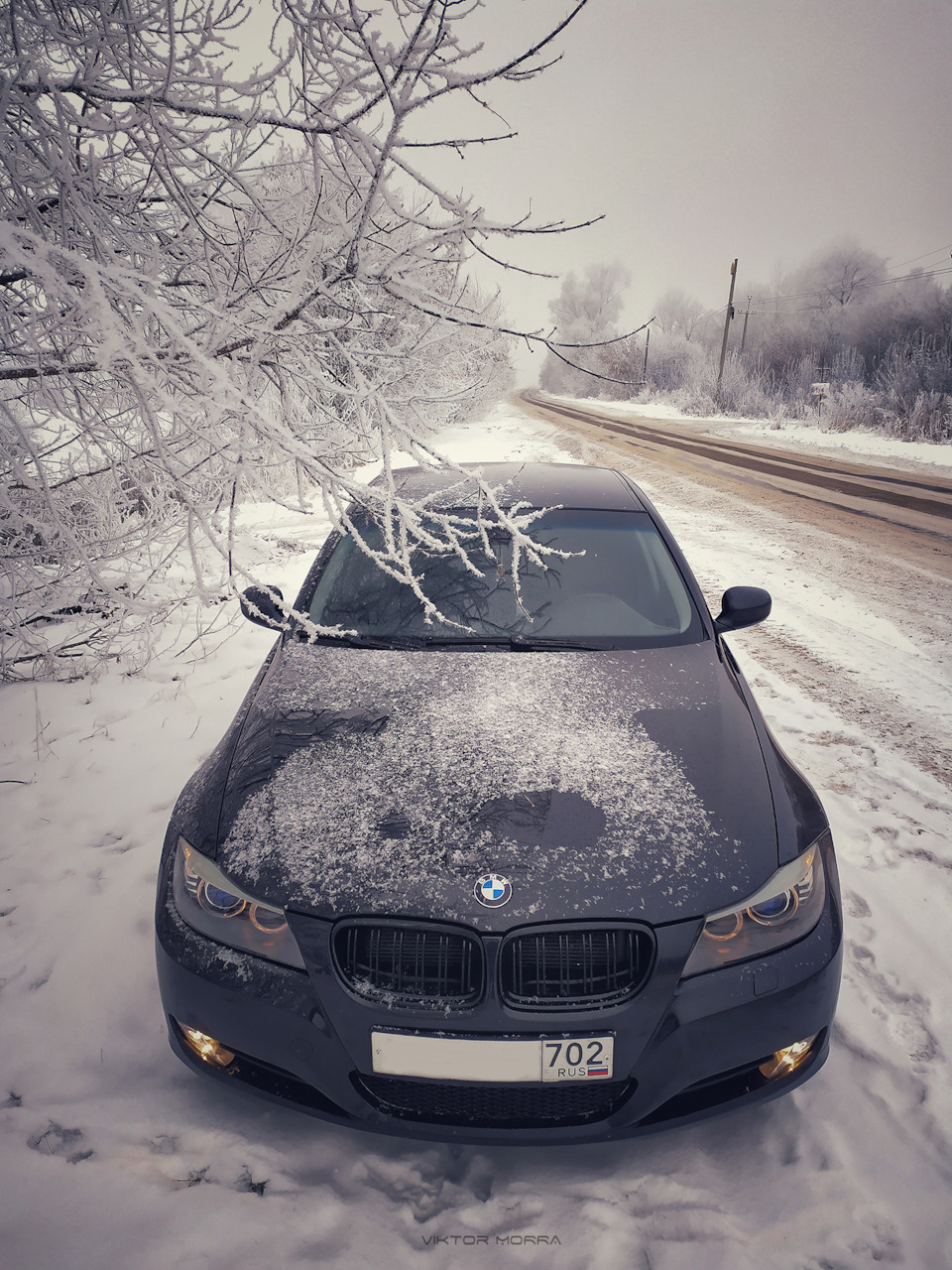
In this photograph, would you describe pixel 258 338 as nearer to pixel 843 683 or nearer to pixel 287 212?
pixel 287 212

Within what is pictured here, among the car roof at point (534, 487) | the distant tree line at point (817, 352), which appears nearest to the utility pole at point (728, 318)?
the distant tree line at point (817, 352)

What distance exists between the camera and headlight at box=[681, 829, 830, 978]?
1407 millimetres

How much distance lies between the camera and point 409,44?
1.43m

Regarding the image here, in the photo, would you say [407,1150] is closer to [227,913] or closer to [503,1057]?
[503,1057]

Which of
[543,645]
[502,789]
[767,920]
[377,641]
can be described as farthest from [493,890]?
[377,641]

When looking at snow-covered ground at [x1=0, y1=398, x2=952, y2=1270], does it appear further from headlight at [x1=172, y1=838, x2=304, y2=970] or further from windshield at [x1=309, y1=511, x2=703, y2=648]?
windshield at [x1=309, y1=511, x2=703, y2=648]

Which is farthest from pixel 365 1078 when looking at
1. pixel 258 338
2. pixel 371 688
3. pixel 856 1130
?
pixel 258 338

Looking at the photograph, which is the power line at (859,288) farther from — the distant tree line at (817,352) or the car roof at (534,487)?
the car roof at (534,487)

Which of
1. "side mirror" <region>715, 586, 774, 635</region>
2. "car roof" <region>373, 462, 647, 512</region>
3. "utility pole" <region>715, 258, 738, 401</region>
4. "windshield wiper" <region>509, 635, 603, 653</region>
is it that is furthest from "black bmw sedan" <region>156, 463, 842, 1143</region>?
"utility pole" <region>715, 258, 738, 401</region>

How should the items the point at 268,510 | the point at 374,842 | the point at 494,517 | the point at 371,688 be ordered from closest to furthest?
the point at 374,842 < the point at 371,688 < the point at 494,517 < the point at 268,510

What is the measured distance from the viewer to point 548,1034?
4.38 ft

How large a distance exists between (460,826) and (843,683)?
3405 millimetres

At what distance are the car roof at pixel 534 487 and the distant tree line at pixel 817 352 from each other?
9440 mm

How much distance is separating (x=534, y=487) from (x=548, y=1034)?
2190 millimetres
